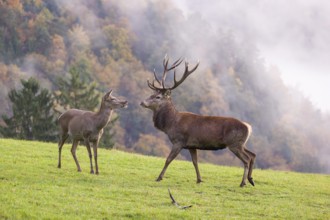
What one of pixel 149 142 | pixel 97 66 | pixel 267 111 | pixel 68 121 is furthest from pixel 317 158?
pixel 68 121

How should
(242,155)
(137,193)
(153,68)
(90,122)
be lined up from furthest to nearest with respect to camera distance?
(153,68) < (90,122) < (242,155) < (137,193)

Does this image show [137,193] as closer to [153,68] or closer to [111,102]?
[111,102]

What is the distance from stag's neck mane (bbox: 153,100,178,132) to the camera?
16578 millimetres

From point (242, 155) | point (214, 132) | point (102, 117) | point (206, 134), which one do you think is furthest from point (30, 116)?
point (242, 155)

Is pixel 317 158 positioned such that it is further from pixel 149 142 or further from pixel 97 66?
pixel 97 66

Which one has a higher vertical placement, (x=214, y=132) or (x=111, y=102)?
(x=111, y=102)

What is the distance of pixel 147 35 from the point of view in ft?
508

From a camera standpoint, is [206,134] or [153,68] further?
[153,68]

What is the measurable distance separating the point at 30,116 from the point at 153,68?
87.5 m

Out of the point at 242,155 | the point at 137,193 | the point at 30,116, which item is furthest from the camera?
the point at 30,116

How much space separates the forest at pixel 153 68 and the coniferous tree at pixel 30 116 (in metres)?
45.8

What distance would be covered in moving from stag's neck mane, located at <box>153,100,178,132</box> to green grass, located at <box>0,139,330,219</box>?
4.88 feet

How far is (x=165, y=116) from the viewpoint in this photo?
16719mm

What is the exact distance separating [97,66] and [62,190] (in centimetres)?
11998
